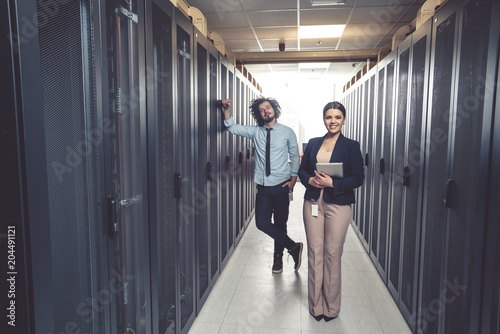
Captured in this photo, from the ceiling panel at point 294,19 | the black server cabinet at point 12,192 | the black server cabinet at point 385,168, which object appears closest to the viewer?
the black server cabinet at point 12,192

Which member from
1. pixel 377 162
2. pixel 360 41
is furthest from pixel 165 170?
pixel 360 41

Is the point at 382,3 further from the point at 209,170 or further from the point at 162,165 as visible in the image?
the point at 162,165

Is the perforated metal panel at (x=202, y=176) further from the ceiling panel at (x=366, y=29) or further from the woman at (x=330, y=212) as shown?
the ceiling panel at (x=366, y=29)

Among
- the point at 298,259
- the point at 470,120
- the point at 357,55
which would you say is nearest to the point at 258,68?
the point at 357,55

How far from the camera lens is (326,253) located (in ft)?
7.43

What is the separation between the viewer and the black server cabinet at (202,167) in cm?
220

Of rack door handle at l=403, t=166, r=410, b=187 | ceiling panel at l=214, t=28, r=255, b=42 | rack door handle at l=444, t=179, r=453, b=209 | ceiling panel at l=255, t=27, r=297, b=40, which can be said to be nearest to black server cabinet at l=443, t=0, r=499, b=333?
rack door handle at l=444, t=179, r=453, b=209

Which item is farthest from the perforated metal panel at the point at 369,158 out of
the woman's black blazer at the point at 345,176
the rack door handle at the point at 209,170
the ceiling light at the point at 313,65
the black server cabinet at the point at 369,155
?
the ceiling light at the point at 313,65

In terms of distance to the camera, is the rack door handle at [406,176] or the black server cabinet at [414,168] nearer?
the black server cabinet at [414,168]

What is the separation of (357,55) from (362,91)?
677 millimetres

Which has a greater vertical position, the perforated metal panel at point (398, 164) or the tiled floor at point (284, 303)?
the perforated metal panel at point (398, 164)

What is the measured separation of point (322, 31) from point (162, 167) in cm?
394

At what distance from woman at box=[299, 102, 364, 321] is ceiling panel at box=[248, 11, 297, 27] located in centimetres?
230

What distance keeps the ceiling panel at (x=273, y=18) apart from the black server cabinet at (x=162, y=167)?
2679 millimetres
